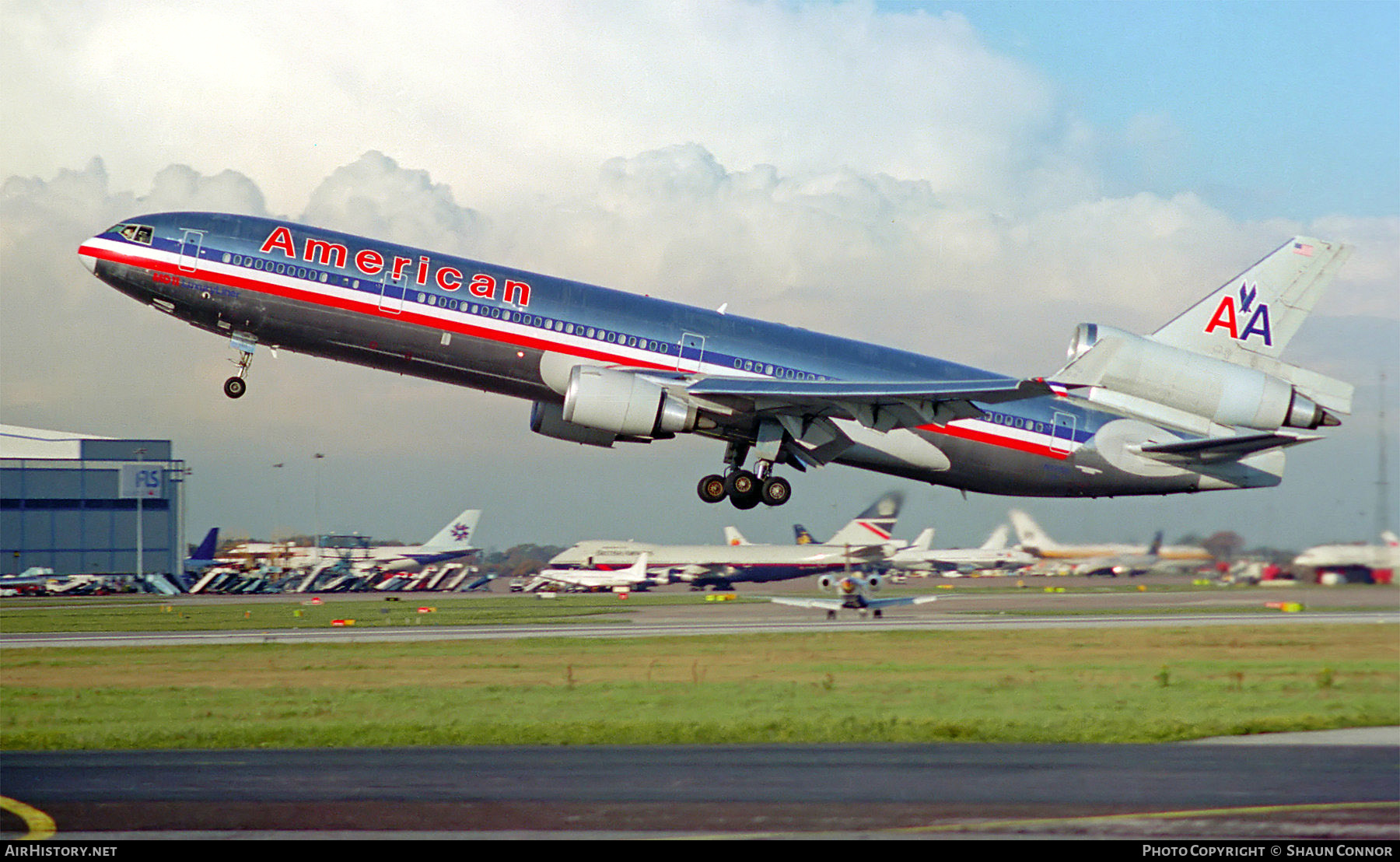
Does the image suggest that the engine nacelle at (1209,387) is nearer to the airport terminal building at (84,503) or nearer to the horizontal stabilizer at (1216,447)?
the horizontal stabilizer at (1216,447)

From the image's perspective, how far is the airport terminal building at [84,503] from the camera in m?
92.4

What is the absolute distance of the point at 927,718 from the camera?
25.9 m

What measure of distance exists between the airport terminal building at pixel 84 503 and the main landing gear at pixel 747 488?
60.5 m

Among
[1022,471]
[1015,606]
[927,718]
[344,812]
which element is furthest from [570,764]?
[1015,606]

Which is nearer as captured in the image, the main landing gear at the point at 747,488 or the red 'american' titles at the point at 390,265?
the red 'american' titles at the point at 390,265

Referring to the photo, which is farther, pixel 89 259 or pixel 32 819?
pixel 89 259

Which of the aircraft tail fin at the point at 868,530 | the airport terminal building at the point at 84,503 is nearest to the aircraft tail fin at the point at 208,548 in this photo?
the airport terminal building at the point at 84,503

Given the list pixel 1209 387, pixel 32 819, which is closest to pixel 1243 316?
pixel 1209 387

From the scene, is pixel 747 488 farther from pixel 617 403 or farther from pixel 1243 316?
pixel 1243 316

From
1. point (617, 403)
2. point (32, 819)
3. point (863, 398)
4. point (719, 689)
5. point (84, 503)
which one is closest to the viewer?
point (32, 819)

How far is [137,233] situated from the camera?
116 feet

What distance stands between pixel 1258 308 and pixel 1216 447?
6.99m

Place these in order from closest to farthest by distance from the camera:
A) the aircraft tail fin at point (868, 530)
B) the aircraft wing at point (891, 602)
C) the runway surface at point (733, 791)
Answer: the runway surface at point (733, 791)
the aircraft wing at point (891, 602)
the aircraft tail fin at point (868, 530)

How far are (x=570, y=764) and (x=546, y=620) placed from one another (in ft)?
113
